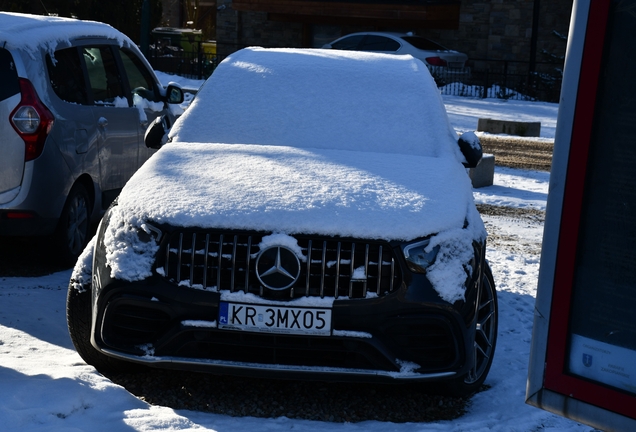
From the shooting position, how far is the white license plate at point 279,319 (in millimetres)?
3879

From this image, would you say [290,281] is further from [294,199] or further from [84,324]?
[84,324]

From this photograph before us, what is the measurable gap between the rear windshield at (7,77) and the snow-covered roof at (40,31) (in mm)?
76

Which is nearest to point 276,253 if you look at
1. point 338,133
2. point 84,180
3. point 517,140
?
point 338,133

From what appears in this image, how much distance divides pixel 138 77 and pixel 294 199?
430 cm

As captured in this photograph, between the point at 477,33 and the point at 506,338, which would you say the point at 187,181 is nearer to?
the point at 506,338

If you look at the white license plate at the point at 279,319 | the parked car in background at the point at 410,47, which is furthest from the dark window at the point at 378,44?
the white license plate at the point at 279,319

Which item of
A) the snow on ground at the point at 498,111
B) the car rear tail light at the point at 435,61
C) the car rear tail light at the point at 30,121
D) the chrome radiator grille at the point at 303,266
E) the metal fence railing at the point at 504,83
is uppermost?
the car rear tail light at the point at 30,121

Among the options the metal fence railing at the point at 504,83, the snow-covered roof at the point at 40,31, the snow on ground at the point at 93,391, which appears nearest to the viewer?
the snow on ground at the point at 93,391

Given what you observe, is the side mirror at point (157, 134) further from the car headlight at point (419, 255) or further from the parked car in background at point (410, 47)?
the parked car in background at point (410, 47)

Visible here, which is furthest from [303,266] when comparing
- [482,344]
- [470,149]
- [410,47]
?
[410,47]

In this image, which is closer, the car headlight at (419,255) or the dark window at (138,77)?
the car headlight at (419,255)

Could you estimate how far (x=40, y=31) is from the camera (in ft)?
21.5

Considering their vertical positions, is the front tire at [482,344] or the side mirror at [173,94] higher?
the side mirror at [173,94]

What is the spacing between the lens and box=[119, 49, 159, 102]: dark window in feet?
25.9
